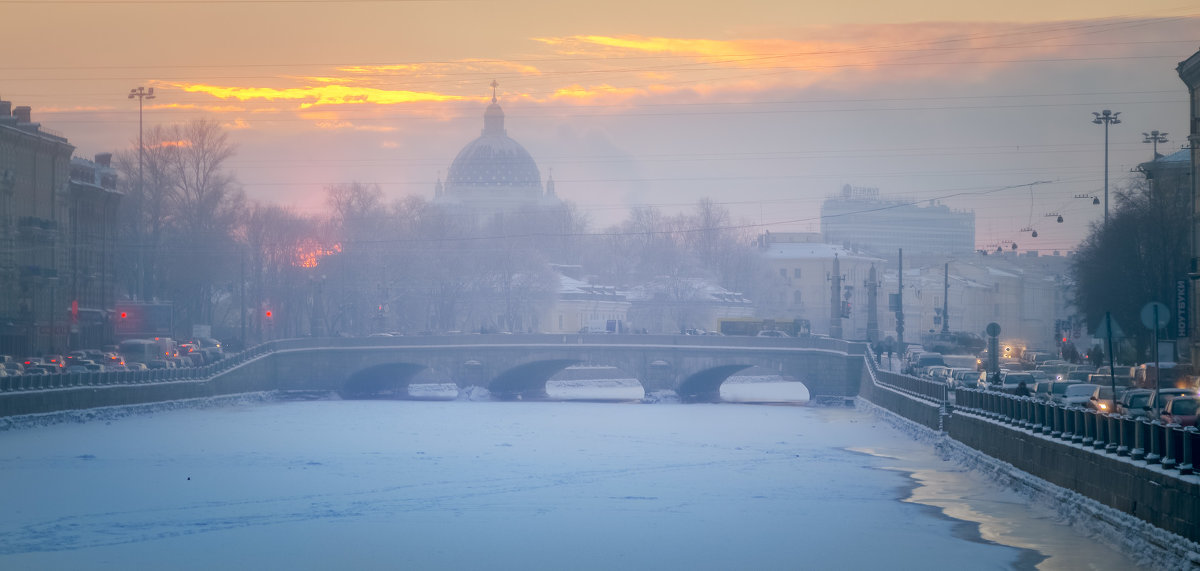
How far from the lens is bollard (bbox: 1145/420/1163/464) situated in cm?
2548

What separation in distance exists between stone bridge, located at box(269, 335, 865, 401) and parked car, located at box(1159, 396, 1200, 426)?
51.7 metres

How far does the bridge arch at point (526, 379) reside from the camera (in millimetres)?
93000

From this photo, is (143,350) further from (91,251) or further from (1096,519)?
(1096,519)

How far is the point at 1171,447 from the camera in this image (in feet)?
81.0

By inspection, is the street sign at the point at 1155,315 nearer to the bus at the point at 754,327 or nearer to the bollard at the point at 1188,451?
the bollard at the point at 1188,451

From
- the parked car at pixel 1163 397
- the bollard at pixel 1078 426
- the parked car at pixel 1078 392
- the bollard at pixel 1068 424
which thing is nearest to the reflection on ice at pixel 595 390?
the parked car at pixel 1078 392

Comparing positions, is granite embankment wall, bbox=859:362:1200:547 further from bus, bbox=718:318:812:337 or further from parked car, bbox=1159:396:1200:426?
bus, bbox=718:318:812:337

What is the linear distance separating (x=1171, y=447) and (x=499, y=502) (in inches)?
627

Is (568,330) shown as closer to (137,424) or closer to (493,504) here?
(137,424)

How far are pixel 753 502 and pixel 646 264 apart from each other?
120259 millimetres

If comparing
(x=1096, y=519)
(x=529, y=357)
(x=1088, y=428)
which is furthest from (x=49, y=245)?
(x=1096, y=519)

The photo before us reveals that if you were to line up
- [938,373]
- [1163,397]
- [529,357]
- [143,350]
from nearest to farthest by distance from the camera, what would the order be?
[1163,397] < [938,373] < [143,350] < [529,357]

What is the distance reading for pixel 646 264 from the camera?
15725 cm

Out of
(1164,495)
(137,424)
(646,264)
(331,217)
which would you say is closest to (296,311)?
(331,217)
